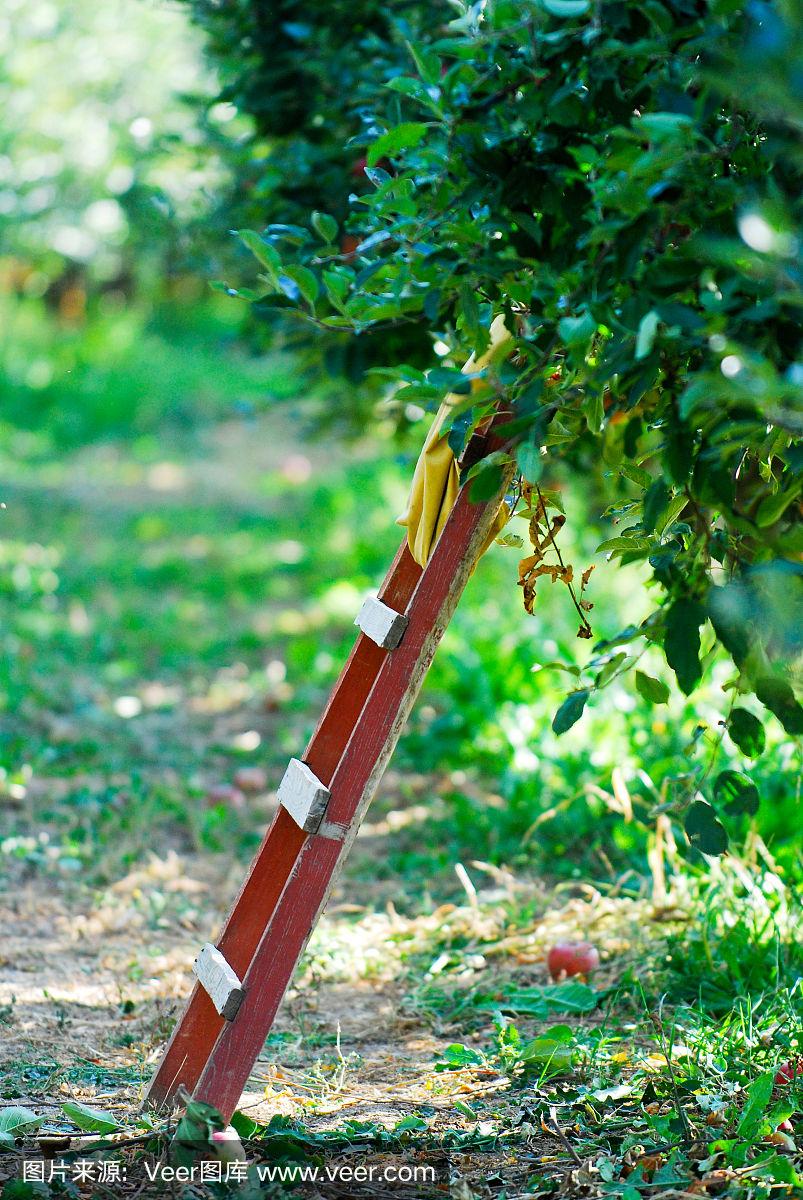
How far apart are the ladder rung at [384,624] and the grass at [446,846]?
0.23 meters

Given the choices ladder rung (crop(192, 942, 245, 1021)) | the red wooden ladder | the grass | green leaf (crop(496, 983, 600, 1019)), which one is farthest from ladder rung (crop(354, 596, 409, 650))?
green leaf (crop(496, 983, 600, 1019))

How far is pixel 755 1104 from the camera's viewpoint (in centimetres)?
182

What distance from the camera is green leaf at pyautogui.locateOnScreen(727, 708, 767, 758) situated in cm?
166

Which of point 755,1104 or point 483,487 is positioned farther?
point 755,1104

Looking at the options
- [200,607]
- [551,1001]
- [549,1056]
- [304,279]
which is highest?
[304,279]

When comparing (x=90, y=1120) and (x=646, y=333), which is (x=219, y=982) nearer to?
(x=90, y=1120)

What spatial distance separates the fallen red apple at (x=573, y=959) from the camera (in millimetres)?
2514

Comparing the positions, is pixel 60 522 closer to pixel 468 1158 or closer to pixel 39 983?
pixel 39 983

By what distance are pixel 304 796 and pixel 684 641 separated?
695mm

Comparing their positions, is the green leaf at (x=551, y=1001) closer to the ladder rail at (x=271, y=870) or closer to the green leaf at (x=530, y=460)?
the ladder rail at (x=271, y=870)

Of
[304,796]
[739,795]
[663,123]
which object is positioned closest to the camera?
[663,123]

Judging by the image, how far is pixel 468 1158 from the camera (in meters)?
1.85

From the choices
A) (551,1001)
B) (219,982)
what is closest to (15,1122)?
(219,982)

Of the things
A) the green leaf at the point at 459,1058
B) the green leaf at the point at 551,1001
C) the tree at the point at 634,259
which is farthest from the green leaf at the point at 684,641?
the green leaf at the point at 551,1001
